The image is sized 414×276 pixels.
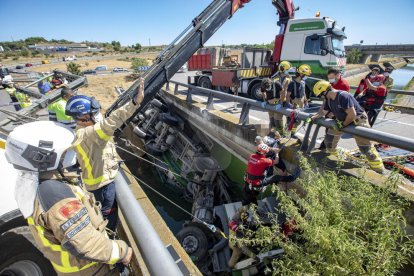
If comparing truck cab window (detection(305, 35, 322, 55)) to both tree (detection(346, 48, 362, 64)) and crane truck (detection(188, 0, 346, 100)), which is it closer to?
crane truck (detection(188, 0, 346, 100))

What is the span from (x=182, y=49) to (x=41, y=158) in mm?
5342

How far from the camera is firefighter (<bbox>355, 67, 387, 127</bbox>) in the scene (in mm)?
4941

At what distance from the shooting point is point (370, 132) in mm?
2877

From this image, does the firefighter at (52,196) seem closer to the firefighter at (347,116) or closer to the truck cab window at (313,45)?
the firefighter at (347,116)

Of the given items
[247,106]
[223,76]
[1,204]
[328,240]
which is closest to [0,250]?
[1,204]

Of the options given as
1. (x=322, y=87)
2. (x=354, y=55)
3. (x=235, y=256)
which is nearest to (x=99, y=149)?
(x=235, y=256)

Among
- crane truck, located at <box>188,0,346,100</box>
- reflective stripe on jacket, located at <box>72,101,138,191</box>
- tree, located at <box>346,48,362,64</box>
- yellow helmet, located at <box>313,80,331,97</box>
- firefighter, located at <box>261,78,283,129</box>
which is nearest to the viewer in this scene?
reflective stripe on jacket, located at <box>72,101,138,191</box>

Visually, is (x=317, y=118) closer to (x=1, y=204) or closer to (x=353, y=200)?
(x=353, y=200)

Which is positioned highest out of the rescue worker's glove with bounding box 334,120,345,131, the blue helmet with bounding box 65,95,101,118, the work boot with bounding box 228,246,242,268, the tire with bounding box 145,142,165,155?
the blue helmet with bounding box 65,95,101,118

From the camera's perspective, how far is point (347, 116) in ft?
10.6

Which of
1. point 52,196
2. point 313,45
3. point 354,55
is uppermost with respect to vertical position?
point 313,45

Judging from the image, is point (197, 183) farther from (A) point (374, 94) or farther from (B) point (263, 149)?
(A) point (374, 94)

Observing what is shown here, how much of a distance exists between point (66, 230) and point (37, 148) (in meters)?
0.57

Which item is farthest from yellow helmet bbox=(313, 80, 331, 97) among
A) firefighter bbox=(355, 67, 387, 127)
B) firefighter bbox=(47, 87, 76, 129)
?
firefighter bbox=(47, 87, 76, 129)
